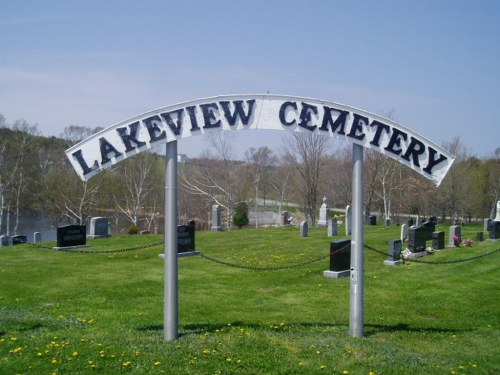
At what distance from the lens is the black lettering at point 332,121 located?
753cm

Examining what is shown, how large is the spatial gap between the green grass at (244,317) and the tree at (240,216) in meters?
21.9

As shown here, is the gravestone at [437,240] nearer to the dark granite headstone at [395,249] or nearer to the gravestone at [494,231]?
the dark granite headstone at [395,249]

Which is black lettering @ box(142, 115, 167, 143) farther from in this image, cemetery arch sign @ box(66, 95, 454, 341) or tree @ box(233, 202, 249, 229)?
tree @ box(233, 202, 249, 229)

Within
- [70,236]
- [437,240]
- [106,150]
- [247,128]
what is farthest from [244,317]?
[70,236]

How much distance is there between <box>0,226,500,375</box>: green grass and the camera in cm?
616

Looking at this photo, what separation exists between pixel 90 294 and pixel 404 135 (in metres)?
Answer: 7.55

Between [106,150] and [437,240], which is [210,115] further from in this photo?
[437,240]

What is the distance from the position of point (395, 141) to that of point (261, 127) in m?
2.00

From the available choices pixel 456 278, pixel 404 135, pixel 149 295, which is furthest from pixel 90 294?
pixel 456 278

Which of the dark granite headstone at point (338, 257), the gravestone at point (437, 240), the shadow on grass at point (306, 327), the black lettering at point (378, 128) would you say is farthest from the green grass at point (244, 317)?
the black lettering at point (378, 128)

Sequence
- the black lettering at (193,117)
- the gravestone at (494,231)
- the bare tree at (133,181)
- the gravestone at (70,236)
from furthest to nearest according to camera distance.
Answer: the bare tree at (133,181), the gravestone at (494,231), the gravestone at (70,236), the black lettering at (193,117)

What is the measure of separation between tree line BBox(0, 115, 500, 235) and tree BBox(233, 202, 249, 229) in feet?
1.64

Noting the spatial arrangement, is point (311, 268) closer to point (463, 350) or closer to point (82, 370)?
point (463, 350)

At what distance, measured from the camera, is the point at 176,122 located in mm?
7375
